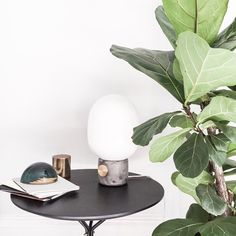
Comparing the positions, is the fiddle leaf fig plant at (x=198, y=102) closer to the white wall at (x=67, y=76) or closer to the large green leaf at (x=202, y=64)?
the large green leaf at (x=202, y=64)

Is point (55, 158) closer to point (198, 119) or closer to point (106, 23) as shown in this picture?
point (106, 23)

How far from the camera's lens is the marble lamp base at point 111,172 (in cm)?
160

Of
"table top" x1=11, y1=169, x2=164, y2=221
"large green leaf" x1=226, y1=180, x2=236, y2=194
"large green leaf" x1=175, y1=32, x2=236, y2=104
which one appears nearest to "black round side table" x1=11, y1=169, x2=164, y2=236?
"table top" x1=11, y1=169, x2=164, y2=221

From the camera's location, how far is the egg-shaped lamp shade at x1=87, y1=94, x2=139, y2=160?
1.54 m

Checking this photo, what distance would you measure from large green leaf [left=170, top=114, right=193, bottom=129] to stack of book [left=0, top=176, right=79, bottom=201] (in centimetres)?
53

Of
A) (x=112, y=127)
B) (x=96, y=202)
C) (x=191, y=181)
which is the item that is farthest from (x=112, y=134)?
(x=191, y=181)

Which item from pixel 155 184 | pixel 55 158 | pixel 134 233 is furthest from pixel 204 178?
pixel 134 233

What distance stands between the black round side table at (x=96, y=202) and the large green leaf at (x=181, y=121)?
0.38 metres

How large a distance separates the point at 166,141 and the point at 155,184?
1.88ft

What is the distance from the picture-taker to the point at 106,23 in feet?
6.27

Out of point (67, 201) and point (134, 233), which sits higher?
point (67, 201)

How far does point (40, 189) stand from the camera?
1.45 metres

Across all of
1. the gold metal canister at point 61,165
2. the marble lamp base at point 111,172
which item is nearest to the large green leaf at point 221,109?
the marble lamp base at point 111,172

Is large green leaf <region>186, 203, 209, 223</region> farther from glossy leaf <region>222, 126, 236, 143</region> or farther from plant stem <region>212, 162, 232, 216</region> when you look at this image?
glossy leaf <region>222, 126, 236, 143</region>
